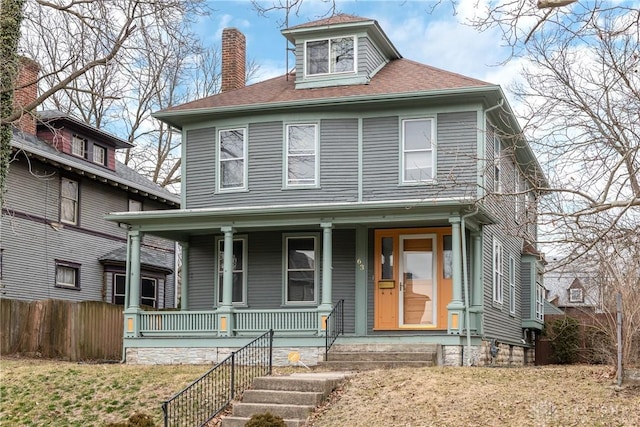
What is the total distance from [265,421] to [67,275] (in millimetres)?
17709

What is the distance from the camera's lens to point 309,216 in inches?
746

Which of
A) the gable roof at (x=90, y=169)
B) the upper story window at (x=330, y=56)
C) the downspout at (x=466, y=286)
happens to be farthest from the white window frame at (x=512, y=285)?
the gable roof at (x=90, y=169)

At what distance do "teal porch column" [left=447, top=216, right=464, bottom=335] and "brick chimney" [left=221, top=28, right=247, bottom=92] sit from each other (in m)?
9.05

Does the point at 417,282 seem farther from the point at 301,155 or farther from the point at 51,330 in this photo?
the point at 51,330

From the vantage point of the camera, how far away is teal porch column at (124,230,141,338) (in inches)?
778

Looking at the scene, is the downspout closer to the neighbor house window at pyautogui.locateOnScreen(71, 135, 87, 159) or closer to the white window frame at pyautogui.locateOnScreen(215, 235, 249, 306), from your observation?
the white window frame at pyautogui.locateOnScreen(215, 235, 249, 306)

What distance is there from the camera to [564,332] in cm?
2755

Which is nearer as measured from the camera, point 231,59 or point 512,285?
point 231,59

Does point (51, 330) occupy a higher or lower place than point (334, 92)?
lower

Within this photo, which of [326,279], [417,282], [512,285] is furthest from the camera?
[512,285]

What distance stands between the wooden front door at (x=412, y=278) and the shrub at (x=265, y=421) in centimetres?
781

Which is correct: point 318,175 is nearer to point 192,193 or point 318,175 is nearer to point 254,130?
point 254,130

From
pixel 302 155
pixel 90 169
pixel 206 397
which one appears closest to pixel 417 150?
pixel 302 155

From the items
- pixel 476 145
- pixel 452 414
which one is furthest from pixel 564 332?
pixel 452 414
